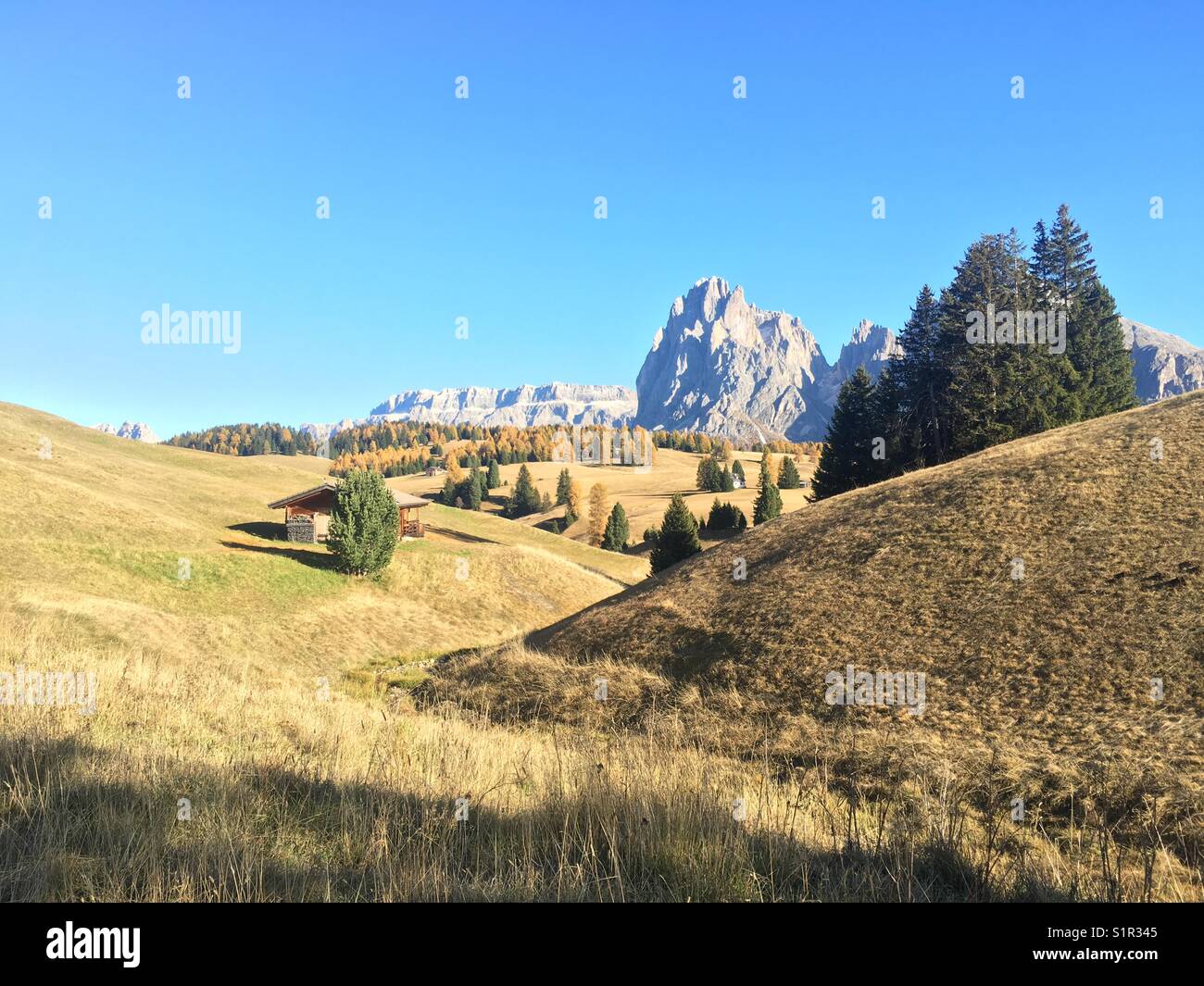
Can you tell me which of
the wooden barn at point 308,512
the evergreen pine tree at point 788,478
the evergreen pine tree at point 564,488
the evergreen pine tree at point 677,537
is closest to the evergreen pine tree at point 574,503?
the evergreen pine tree at point 564,488

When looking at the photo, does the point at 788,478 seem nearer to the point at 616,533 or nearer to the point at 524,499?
the point at 616,533

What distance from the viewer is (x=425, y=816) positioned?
471 centimetres

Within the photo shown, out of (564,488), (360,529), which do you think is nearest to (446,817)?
(360,529)

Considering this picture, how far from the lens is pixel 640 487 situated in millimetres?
139500

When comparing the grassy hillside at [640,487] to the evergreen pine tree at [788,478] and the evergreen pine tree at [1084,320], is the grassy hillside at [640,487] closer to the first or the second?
the evergreen pine tree at [788,478]

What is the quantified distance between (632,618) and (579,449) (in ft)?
556

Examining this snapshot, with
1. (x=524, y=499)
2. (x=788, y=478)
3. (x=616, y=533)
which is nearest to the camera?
(x=616, y=533)

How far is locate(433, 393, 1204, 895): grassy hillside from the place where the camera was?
10.9m

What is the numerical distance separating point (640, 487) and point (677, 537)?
8366 cm

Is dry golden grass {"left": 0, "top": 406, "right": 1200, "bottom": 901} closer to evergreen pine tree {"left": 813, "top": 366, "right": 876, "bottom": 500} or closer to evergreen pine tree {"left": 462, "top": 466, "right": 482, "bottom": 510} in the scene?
evergreen pine tree {"left": 813, "top": 366, "right": 876, "bottom": 500}

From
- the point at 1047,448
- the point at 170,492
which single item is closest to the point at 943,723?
the point at 1047,448

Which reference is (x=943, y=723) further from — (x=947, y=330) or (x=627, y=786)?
(x=947, y=330)

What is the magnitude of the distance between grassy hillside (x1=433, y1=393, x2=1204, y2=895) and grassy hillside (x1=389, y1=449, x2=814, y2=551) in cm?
5193

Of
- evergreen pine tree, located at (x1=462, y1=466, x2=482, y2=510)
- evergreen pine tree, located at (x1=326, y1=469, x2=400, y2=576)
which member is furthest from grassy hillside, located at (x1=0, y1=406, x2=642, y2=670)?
evergreen pine tree, located at (x1=462, y1=466, x2=482, y2=510)
